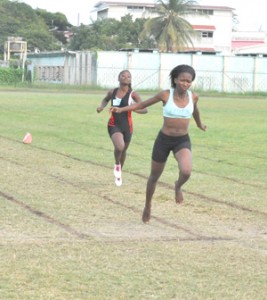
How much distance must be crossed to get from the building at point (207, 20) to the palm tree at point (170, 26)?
93.7 ft

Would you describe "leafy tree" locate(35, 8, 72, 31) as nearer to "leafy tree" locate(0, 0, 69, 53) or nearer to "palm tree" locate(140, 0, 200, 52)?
"leafy tree" locate(0, 0, 69, 53)

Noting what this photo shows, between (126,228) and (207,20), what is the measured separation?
398 ft

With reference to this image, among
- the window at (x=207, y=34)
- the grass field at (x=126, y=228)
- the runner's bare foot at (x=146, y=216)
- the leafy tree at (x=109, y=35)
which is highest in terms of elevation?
A: the window at (x=207, y=34)

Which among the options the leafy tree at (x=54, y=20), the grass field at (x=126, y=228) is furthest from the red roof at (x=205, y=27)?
the grass field at (x=126, y=228)

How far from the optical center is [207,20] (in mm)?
129750

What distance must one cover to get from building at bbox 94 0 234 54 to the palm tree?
28.5 meters

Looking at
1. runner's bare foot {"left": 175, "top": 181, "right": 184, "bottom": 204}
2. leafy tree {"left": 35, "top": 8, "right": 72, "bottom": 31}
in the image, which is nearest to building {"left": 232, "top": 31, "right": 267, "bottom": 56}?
leafy tree {"left": 35, "top": 8, "right": 72, "bottom": 31}

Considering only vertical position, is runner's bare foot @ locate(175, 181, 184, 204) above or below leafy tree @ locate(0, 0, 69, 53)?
below

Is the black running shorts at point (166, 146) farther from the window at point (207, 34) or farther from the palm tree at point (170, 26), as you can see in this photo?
the window at point (207, 34)

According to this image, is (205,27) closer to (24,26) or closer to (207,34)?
(207,34)

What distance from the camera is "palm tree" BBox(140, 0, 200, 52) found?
89.9 meters

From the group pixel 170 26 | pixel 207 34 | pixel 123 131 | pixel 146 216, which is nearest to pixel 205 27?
pixel 207 34

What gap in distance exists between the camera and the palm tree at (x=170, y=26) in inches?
3541

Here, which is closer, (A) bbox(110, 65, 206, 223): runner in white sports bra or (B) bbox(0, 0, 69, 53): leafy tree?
(A) bbox(110, 65, 206, 223): runner in white sports bra
